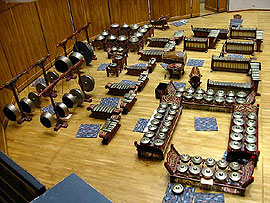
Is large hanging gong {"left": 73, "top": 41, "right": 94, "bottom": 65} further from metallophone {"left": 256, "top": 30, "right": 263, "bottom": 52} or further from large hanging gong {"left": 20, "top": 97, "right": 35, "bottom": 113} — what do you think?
metallophone {"left": 256, "top": 30, "right": 263, "bottom": 52}

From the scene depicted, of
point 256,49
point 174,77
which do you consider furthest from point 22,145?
point 256,49

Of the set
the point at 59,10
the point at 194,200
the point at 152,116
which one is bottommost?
the point at 194,200

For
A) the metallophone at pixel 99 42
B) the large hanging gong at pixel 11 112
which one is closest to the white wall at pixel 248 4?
the metallophone at pixel 99 42

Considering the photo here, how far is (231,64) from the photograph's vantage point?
8.97m

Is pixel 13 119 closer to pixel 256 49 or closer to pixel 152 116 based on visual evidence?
pixel 152 116

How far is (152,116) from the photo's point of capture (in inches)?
280

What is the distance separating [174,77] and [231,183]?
4347 millimetres

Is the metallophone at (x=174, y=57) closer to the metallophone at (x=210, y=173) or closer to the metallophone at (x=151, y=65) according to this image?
the metallophone at (x=151, y=65)

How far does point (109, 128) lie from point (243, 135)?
2.89 meters

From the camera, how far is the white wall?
13.5 m

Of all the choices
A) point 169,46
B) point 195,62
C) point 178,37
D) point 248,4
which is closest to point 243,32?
point 178,37

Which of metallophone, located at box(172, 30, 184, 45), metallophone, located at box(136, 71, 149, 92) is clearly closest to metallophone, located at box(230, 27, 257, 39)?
metallophone, located at box(172, 30, 184, 45)

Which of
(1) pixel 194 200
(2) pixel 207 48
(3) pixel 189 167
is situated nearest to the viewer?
(1) pixel 194 200

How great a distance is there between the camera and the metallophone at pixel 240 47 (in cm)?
979
